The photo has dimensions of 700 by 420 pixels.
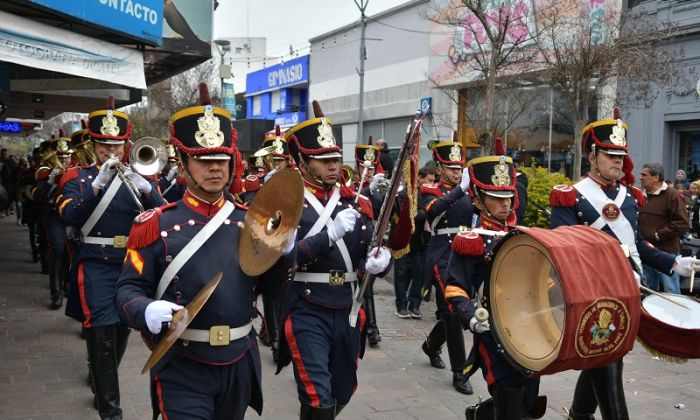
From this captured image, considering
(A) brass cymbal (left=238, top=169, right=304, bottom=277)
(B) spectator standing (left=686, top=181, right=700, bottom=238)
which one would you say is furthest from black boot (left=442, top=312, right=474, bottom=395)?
(B) spectator standing (left=686, top=181, right=700, bottom=238)

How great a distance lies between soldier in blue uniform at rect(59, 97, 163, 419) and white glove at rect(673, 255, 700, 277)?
411cm

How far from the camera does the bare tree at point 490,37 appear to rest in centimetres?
1317

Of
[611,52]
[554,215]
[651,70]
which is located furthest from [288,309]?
[651,70]

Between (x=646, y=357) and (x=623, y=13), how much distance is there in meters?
10.2

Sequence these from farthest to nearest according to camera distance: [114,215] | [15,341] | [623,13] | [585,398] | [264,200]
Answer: [623,13]
[15,341]
[114,215]
[585,398]
[264,200]

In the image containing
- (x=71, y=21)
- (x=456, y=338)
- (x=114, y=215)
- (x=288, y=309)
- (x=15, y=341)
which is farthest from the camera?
(x=15, y=341)

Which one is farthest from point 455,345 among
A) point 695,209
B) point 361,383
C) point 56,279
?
point 695,209

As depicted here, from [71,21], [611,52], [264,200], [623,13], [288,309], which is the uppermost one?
[623,13]

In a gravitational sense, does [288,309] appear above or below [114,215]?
below

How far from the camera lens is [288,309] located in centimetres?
481

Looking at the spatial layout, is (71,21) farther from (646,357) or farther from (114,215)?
(646,357)

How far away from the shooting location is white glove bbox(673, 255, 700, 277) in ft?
16.4

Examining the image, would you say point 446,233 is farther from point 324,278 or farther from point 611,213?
point 324,278

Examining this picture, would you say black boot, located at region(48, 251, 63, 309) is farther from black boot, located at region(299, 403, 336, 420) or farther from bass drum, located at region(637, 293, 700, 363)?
bass drum, located at region(637, 293, 700, 363)
